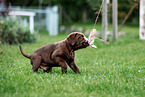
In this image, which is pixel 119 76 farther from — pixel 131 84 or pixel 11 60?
pixel 11 60

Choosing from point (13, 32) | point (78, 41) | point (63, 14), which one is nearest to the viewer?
point (78, 41)

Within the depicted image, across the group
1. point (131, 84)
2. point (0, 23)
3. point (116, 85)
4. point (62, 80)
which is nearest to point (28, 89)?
point (62, 80)

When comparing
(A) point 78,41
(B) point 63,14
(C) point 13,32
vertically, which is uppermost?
(A) point 78,41

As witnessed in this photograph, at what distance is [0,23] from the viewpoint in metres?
8.84

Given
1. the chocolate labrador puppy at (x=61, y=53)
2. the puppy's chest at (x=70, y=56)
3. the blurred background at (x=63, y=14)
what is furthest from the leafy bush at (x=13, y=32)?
the puppy's chest at (x=70, y=56)

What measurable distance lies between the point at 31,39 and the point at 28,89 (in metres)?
7.34

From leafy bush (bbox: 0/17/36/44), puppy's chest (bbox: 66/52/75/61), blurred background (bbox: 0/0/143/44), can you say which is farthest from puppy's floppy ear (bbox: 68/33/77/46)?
blurred background (bbox: 0/0/143/44)

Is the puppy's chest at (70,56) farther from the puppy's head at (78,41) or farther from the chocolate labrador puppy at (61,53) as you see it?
the puppy's head at (78,41)

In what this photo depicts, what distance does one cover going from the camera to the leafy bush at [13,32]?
9.04m

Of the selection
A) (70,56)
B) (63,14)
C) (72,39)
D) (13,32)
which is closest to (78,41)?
(72,39)

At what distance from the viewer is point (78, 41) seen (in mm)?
3691

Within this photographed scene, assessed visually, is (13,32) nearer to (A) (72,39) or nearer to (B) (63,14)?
(A) (72,39)

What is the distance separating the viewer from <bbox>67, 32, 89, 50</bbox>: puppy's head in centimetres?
366

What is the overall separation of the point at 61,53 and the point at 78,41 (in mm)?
374
